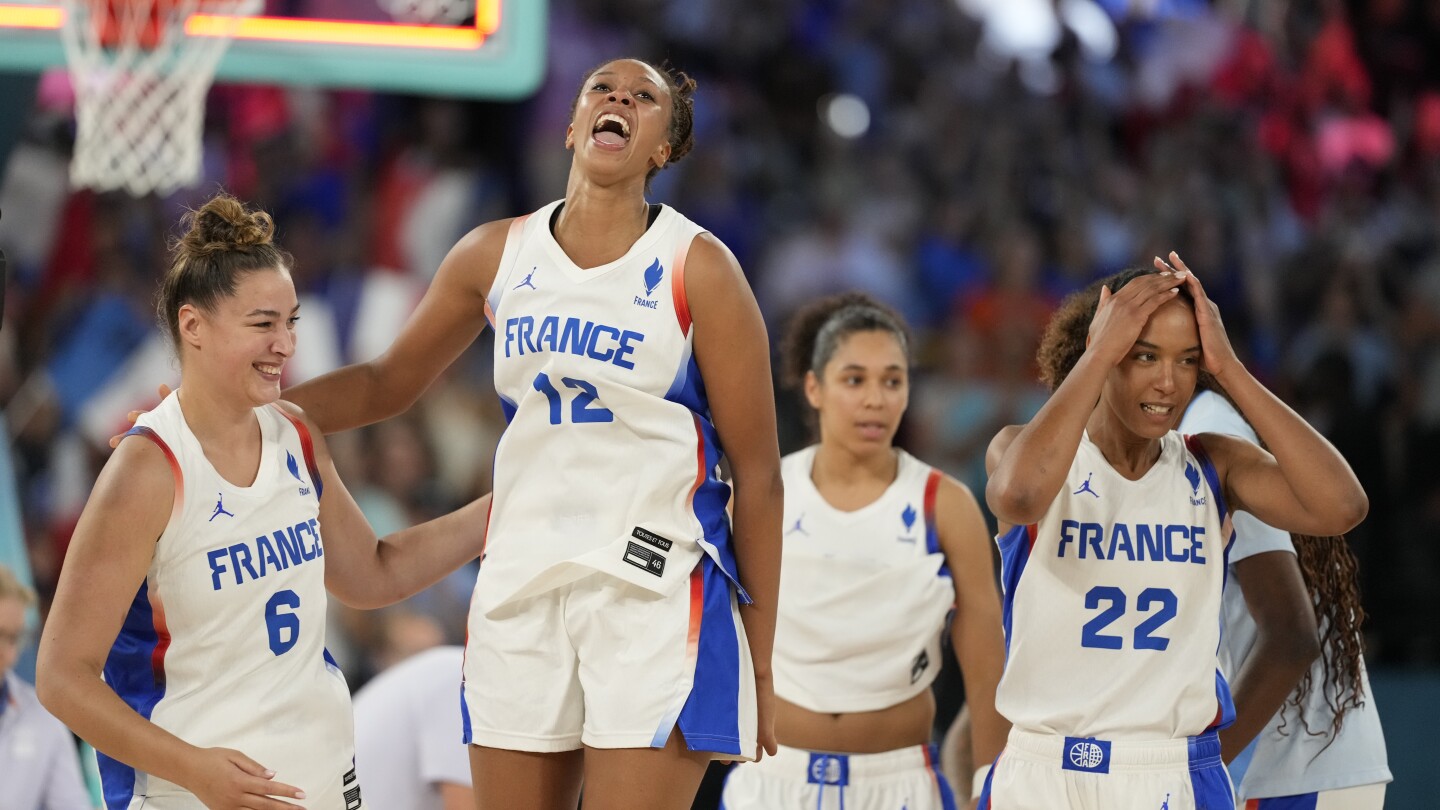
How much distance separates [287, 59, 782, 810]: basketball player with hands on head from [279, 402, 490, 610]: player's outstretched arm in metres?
0.45

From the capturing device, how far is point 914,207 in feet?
35.0

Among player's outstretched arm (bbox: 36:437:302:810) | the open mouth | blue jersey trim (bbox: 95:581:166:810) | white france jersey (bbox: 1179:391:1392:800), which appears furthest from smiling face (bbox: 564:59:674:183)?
white france jersey (bbox: 1179:391:1392:800)

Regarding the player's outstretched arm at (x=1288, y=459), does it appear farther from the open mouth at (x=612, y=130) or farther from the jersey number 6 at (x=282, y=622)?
the jersey number 6 at (x=282, y=622)

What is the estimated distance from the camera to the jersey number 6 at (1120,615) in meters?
3.49

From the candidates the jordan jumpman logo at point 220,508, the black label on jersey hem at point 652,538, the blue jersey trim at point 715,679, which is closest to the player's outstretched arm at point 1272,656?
the blue jersey trim at point 715,679

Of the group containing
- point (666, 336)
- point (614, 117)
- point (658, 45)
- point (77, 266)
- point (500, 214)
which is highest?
point (658, 45)

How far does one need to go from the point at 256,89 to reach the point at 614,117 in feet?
22.6

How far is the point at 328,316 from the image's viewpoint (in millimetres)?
8656

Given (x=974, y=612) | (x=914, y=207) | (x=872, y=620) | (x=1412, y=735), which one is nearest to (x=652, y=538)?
(x=872, y=620)

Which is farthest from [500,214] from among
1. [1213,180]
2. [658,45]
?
[1213,180]

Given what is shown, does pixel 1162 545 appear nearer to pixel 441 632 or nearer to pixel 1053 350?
pixel 1053 350

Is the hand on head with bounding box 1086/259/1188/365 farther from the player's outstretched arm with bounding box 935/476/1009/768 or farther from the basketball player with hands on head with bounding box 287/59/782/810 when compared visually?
the player's outstretched arm with bounding box 935/476/1009/768

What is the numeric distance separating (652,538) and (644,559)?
0.05 meters

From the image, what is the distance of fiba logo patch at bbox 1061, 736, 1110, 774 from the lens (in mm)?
3457
